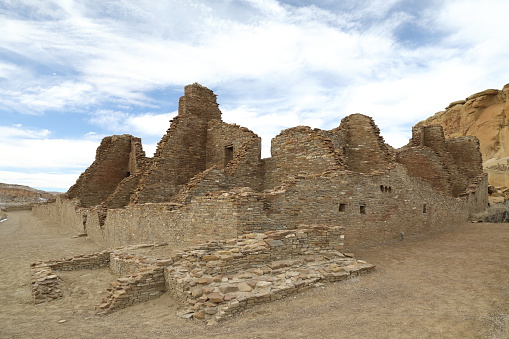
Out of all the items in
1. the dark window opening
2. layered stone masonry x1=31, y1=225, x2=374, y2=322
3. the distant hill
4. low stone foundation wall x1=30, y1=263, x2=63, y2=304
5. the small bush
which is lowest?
low stone foundation wall x1=30, y1=263, x2=63, y2=304

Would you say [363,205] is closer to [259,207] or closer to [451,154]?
[259,207]

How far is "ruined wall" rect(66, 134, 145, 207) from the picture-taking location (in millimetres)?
22703

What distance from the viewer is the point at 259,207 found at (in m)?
9.12

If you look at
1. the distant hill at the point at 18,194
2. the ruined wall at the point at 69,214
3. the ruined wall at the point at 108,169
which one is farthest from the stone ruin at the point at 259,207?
the distant hill at the point at 18,194

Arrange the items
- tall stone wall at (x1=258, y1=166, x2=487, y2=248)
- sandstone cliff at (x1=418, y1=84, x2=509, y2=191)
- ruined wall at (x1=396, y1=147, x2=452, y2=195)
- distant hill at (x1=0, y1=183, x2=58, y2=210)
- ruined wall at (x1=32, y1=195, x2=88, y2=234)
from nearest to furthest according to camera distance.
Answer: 1. tall stone wall at (x1=258, y1=166, x2=487, y2=248)
2. ruined wall at (x1=396, y1=147, x2=452, y2=195)
3. ruined wall at (x1=32, y1=195, x2=88, y2=234)
4. sandstone cliff at (x1=418, y1=84, x2=509, y2=191)
5. distant hill at (x1=0, y1=183, x2=58, y2=210)

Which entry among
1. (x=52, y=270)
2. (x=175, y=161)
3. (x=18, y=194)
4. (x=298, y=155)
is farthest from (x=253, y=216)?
(x=18, y=194)

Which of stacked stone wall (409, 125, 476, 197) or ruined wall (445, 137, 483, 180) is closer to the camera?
stacked stone wall (409, 125, 476, 197)

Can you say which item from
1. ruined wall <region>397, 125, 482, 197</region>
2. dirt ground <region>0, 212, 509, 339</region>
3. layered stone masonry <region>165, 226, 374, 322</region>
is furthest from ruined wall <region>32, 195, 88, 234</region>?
ruined wall <region>397, 125, 482, 197</region>

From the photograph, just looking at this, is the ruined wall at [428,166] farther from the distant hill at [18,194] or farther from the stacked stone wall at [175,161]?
the distant hill at [18,194]

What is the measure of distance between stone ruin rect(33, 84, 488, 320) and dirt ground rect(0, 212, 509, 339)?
41cm

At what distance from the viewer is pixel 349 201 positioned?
1063cm

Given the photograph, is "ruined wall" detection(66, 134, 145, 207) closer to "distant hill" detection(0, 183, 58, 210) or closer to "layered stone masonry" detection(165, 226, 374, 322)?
"layered stone masonry" detection(165, 226, 374, 322)

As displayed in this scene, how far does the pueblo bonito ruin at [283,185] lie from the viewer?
32.1 feet

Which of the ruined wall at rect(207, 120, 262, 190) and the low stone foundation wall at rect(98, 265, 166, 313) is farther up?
the ruined wall at rect(207, 120, 262, 190)
